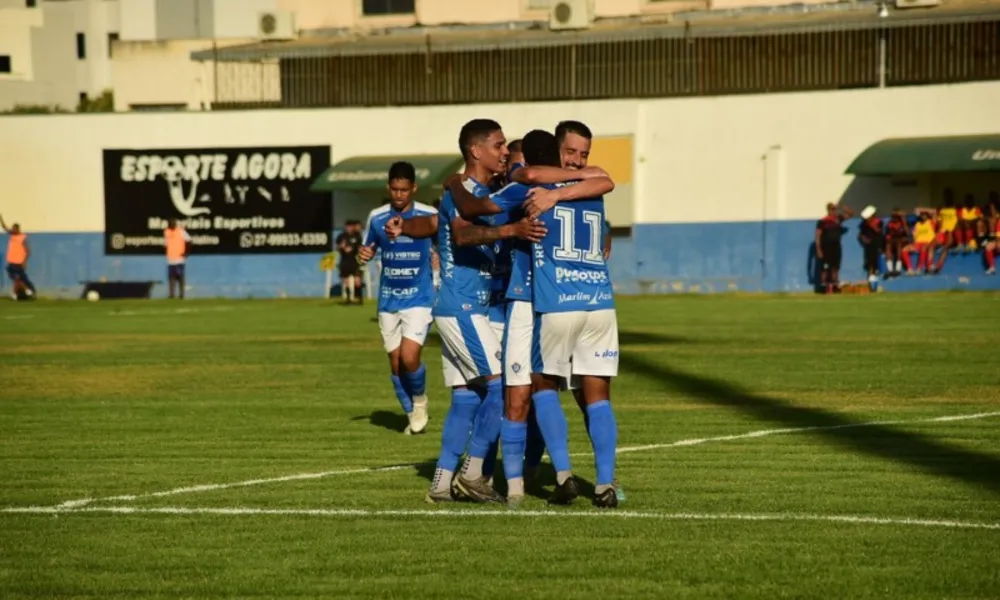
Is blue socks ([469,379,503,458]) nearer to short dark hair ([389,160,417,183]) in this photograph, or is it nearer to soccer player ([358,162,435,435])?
short dark hair ([389,160,417,183])

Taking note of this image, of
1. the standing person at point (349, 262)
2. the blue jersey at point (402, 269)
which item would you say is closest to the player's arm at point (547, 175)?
the blue jersey at point (402, 269)

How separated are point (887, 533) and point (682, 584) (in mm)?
1741

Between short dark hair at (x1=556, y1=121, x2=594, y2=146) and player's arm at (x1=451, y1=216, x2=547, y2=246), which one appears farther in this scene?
short dark hair at (x1=556, y1=121, x2=594, y2=146)

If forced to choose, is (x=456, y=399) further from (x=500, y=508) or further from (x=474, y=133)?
(x=474, y=133)

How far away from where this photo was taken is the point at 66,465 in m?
13.0

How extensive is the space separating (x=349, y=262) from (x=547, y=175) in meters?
34.3

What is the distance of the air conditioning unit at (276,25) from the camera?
55656 mm

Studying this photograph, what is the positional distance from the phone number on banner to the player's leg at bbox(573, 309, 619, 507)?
39.5 m

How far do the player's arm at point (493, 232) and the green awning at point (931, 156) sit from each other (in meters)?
32.5

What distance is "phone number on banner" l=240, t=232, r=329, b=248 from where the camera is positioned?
4947cm

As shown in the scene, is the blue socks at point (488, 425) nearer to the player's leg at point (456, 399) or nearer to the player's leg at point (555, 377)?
the player's leg at point (456, 399)

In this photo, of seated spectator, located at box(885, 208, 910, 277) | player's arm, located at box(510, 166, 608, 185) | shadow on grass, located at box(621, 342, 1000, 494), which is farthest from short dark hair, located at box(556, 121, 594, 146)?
seated spectator, located at box(885, 208, 910, 277)

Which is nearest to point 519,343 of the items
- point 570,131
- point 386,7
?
point 570,131

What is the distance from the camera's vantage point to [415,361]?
15.4 m
